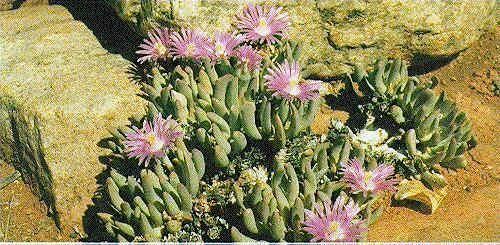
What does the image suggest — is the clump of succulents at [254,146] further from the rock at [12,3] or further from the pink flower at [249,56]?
the rock at [12,3]

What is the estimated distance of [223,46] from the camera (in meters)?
3.98

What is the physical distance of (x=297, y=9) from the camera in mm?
4344

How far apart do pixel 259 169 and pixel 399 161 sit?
874 mm

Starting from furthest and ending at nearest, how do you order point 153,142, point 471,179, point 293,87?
point 471,179, point 293,87, point 153,142

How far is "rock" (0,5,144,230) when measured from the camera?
3.91 metres

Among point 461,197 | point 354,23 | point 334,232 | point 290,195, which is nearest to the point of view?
point 334,232

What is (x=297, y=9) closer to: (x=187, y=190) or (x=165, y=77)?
(x=165, y=77)

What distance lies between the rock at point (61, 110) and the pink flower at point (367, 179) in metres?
1.44

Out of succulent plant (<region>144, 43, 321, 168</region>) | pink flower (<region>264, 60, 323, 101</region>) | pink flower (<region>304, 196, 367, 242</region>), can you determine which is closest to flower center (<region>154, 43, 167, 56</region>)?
→ succulent plant (<region>144, 43, 321, 168</region>)

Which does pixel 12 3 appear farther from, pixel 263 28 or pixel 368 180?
pixel 368 180

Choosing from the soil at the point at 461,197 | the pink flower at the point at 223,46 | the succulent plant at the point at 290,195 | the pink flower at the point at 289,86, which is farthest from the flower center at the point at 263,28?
the soil at the point at 461,197

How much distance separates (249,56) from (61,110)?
47.6 inches

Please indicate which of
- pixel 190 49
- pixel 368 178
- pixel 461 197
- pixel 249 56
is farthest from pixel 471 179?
pixel 190 49

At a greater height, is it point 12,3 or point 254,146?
point 254,146
